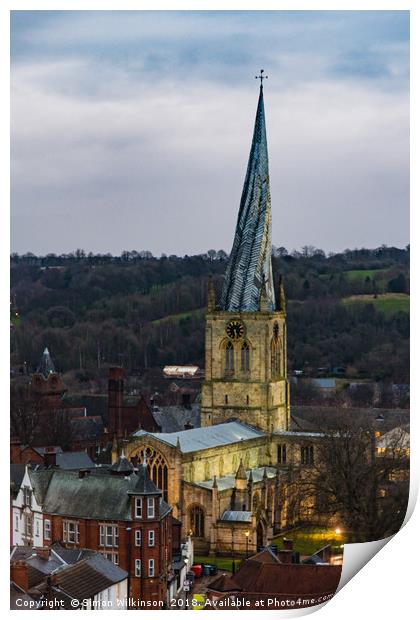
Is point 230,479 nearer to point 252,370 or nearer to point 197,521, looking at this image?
point 197,521

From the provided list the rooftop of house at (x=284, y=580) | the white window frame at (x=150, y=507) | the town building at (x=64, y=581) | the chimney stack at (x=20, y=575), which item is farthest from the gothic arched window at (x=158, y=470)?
the chimney stack at (x=20, y=575)

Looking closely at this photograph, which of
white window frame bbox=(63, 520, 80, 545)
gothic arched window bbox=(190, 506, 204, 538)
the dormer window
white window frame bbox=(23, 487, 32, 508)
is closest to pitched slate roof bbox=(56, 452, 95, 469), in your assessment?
gothic arched window bbox=(190, 506, 204, 538)

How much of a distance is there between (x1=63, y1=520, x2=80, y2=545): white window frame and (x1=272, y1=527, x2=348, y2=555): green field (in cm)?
392

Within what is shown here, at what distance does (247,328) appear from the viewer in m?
35.4

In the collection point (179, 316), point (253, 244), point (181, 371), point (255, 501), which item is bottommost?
point (255, 501)

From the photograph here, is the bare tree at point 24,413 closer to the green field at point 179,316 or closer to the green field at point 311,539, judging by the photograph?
the green field at point 311,539

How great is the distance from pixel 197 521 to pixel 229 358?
20.1 ft

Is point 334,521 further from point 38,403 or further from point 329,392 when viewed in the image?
point 329,392

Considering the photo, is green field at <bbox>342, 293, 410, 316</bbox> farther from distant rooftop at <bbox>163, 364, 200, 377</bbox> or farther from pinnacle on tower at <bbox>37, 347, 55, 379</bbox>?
pinnacle on tower at <bbox>37, 347, 55, 379</bbox>

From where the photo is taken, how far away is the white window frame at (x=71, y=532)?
24734 mm

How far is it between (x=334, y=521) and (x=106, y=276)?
2427cm

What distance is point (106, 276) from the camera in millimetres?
48625

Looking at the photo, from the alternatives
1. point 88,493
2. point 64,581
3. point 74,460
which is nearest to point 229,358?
point 74,460

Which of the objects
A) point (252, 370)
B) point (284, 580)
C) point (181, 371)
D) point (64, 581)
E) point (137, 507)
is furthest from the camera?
point (181, 371)
